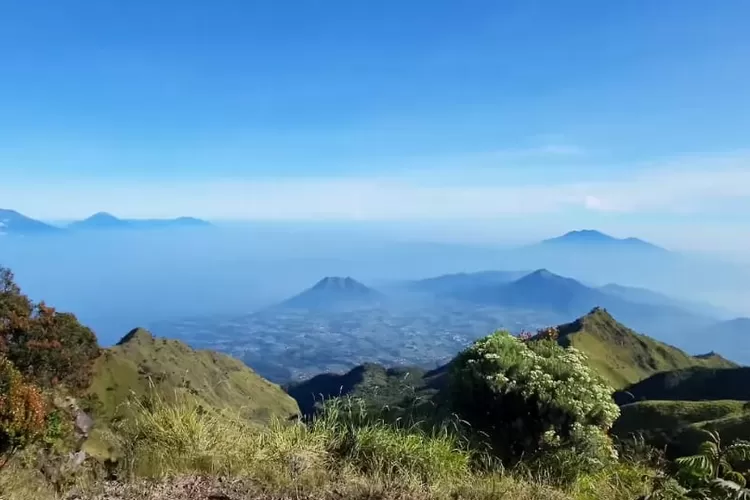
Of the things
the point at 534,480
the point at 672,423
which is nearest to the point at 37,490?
the point at 534,480

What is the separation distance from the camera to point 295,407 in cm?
8294

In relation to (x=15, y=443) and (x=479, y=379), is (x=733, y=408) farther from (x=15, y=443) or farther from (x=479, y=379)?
(x=15, y=443)

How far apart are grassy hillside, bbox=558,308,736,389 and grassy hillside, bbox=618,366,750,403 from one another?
12.1m

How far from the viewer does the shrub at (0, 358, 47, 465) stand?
5.30 m

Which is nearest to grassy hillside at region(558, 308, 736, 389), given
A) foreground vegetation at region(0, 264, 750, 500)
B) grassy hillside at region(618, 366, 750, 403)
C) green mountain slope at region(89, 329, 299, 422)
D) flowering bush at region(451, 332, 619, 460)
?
grassy hillside at region(618, 366, 750, 403)

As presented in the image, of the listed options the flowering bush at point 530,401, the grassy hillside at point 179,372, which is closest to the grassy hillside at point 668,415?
the flowering bush at point 530,401

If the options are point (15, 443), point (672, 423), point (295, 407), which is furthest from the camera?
point (295, 407)

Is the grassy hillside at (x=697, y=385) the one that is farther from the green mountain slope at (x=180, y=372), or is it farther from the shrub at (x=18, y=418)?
the shrub at (x=18, y=418)

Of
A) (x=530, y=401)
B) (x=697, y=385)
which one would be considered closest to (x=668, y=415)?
(x=530, y=401)

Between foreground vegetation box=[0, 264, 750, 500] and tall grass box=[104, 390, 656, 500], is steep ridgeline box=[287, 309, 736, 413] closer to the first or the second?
foreground vegetation box=[0, 264, 750, 500]

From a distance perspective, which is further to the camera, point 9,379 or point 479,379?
point 479,379

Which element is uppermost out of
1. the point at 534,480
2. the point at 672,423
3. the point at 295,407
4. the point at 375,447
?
the point at 375,447

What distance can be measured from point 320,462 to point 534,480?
2.31 metres

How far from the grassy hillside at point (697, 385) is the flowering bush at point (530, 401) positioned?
5263 cm
